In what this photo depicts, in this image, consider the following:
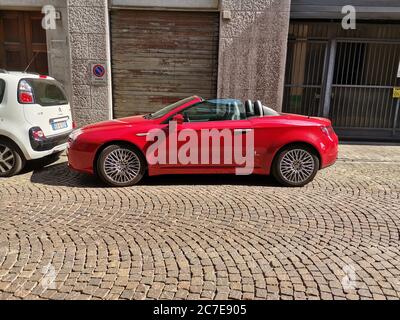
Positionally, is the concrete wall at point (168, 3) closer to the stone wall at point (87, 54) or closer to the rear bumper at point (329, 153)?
the stone wall at point (87, 54)

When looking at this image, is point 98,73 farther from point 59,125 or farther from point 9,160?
point 9,160

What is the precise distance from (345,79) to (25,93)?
7.92 metres

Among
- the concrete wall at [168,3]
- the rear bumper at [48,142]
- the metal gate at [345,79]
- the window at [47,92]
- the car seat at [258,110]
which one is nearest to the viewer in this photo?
the car seat at [258,110]

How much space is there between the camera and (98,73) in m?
8.95

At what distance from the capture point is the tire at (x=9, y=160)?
17.9 feet

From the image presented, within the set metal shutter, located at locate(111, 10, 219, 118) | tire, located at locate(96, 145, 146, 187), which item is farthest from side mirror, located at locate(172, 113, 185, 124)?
metal shutter, located at locate(111, 10, 219, 118)

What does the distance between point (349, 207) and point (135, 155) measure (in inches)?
120

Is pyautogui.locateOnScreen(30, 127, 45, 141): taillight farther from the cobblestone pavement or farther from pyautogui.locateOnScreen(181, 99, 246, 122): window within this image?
pyautogui.locateOnScreen(181, 99, 246, 122): window

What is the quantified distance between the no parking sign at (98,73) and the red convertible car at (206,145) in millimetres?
4040

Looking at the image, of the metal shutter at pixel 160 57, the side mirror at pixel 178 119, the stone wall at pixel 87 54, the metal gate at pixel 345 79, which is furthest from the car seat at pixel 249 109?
the stone wall at pixel 87 54

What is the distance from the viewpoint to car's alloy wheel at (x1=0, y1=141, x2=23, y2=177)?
5469 mm

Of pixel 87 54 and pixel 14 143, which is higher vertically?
pixel 87 54

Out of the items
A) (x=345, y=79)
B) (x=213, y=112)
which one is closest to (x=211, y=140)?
(x=213, y=112)

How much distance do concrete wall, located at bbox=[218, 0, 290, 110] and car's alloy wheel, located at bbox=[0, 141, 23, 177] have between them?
524 cm
